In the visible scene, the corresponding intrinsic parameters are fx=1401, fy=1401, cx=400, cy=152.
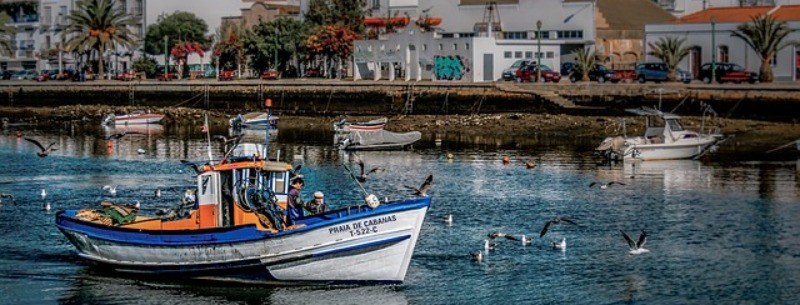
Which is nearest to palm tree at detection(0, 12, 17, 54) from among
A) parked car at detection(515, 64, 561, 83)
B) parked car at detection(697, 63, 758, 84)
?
parked car at detection(515, 64, 561, 83)

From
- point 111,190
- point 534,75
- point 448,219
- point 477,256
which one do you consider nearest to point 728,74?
point 534,75

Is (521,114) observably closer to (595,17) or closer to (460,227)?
(595,17)

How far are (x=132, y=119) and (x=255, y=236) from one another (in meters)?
59.7

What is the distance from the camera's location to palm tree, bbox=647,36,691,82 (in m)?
87.1

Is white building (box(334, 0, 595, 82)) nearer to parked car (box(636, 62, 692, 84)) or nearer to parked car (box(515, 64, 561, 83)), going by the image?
parked car (box(515, 64, 561, 83))

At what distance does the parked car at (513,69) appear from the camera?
94938mm

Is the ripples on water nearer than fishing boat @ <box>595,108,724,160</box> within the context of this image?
Yes

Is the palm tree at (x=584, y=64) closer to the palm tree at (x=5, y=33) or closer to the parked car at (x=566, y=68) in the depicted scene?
the parked car at (x=566, y=68)

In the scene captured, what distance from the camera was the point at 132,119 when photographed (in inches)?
3553

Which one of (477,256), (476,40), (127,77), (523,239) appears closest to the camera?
(477,256)

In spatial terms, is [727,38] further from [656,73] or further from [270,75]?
[270,75]

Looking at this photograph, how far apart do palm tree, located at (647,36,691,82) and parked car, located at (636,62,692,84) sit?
1.13 feet

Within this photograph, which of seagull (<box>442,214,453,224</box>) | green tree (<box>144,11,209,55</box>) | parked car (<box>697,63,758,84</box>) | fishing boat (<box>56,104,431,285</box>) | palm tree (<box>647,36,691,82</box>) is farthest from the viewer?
green tree (<box>144,11,209,55</box>)

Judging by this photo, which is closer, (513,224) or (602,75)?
(513,224)
